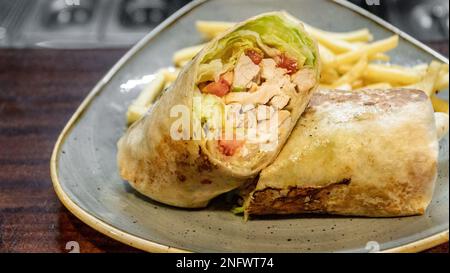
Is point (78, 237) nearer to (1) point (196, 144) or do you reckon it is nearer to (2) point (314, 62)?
(1) point (196, 144)

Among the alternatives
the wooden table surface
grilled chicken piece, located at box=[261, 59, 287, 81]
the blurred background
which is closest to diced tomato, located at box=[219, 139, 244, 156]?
grilled chicken piece, located at box=[261, 59, 287, 81]

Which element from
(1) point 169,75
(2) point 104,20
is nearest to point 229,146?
(1) point 169,75

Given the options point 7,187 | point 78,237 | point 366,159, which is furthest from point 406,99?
point 7,187

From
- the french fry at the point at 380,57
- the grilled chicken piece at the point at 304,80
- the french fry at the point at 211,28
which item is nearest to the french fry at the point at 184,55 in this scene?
the french fry at the point at 211,28

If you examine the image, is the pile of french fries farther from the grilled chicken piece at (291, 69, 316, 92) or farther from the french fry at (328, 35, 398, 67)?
the grilled chicken piece at (291, 69, 316, 92)

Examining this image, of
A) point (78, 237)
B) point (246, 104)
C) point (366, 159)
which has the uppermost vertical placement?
point (246, 104)

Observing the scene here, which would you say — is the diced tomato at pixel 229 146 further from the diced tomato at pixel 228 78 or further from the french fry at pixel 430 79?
the french fry at pixel 430 79
